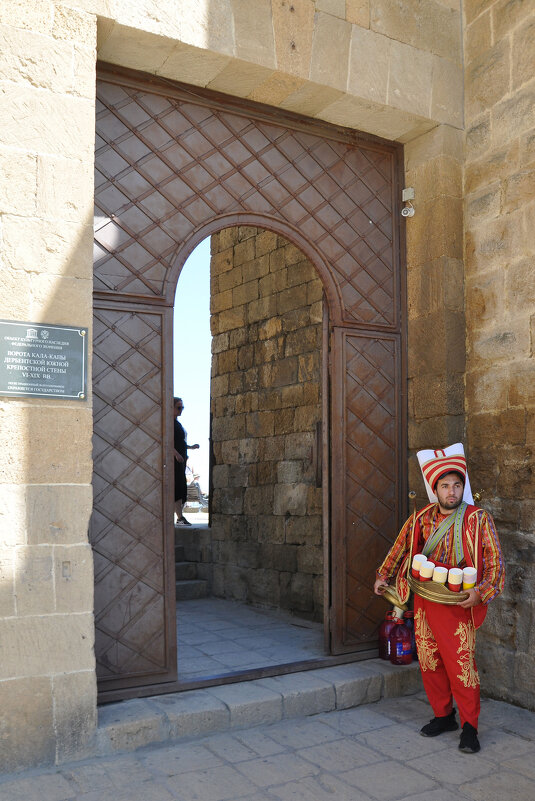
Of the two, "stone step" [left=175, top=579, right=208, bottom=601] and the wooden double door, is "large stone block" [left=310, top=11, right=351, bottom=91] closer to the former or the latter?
the wooden double door

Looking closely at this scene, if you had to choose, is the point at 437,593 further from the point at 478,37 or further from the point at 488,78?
the point at 478,37

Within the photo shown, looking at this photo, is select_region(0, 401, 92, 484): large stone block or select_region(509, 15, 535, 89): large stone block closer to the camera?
select_region(0, 401, 92, 484): large stone block

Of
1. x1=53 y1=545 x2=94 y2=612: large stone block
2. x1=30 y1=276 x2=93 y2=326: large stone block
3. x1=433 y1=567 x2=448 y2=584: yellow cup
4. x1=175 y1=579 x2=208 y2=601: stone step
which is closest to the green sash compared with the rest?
x1=433 y1=567 x2=448 y2=584: yellow cup

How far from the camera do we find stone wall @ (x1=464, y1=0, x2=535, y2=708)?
4102 mm

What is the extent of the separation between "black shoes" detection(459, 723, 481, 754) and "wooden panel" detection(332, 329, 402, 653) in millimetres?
1066

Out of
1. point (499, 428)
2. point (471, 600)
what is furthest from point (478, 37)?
point (471, 600)

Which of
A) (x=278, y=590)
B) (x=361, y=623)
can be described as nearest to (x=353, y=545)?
(x=361, y=623)

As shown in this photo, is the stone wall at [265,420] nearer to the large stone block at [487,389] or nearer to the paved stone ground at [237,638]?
the paved stone ground at [237,638]

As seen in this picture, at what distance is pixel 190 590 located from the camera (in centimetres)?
693

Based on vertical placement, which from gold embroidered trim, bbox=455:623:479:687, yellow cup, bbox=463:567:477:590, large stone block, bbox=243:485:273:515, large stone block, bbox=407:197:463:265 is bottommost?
gold embroidered trim, bbox=455:623:479:687

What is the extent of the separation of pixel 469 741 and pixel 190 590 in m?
3.86

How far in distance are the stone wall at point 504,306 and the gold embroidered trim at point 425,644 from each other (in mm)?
667

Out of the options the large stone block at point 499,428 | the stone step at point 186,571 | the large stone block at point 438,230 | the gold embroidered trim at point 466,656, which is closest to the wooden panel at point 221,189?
the large stone block at point 438,230

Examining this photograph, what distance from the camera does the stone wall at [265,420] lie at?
5.95 metres
